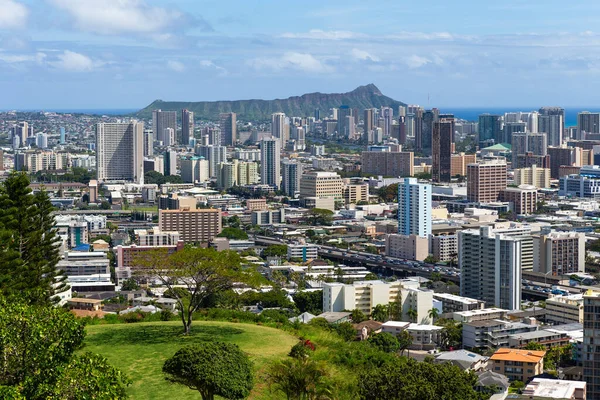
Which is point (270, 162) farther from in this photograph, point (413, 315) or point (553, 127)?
point (413, 315)

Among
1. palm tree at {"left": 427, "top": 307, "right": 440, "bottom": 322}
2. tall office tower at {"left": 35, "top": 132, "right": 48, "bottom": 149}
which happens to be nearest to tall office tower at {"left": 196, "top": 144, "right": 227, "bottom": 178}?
tall office tower at {"left": 35, "top": 132, "right": 48, "bottom": 149}

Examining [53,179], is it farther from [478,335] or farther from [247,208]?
[478,335]

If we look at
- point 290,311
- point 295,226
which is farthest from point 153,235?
point 290,311

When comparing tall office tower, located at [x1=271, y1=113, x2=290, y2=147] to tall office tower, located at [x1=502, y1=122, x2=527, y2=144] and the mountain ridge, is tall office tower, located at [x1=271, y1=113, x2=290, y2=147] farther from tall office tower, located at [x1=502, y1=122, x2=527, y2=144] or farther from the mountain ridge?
the mountain ridge

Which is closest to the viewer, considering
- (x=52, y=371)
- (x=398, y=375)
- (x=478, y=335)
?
(x=52, y=371)

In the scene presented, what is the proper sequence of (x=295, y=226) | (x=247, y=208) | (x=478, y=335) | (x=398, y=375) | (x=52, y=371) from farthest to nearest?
1. (x=247, y=208)
2. (x=295, y=226)
3. (x=478, y=335)
4. (x=398, y=375)
5. (x=52, y=371)

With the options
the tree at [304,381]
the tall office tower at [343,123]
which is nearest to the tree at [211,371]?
the tree at [304,381]
